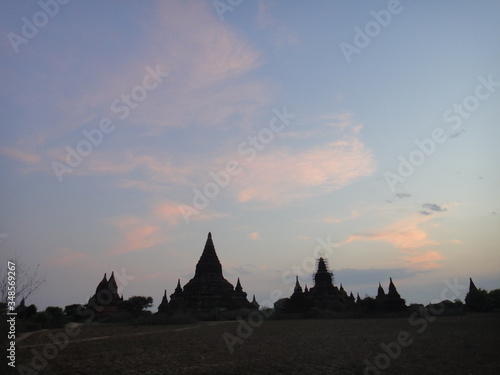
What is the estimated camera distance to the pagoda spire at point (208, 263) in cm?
5436

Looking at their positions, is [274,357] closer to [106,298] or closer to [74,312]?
[106,298]

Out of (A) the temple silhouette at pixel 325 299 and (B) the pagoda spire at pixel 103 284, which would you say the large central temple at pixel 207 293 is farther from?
(B) the pagoda spire at pixel 103 284

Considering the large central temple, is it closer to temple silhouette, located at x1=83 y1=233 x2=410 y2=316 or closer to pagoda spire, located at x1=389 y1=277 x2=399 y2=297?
temple silhouette, located at x1=83 y1=233 x2=410 y2=316

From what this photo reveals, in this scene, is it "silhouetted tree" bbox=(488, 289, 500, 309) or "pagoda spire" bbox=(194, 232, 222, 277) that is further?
"silhouetted tree" bbox=(488, 289, 500, 309)

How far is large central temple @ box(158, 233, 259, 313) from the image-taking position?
160ft

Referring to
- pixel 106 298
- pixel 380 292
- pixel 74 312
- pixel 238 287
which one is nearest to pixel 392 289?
pixel 380 292

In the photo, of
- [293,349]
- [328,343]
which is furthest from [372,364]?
[328,343]

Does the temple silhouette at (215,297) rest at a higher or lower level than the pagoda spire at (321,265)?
lower

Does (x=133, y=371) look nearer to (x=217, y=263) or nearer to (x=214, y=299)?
(x=214, y=299)

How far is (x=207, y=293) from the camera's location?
4975 cm

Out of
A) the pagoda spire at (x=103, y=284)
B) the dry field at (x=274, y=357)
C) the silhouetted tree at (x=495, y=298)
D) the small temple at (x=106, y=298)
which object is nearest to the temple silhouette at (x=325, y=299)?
the silhouetted tree at (x=495, y=298)

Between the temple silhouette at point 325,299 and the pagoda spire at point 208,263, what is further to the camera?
the pagoda spire at point 208,263

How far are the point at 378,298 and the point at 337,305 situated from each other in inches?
292

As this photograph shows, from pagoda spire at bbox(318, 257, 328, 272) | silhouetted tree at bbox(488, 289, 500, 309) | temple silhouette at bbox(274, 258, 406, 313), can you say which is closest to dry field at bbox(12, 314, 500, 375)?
temple silhouette at bbox(274, 258, 406, 313)
